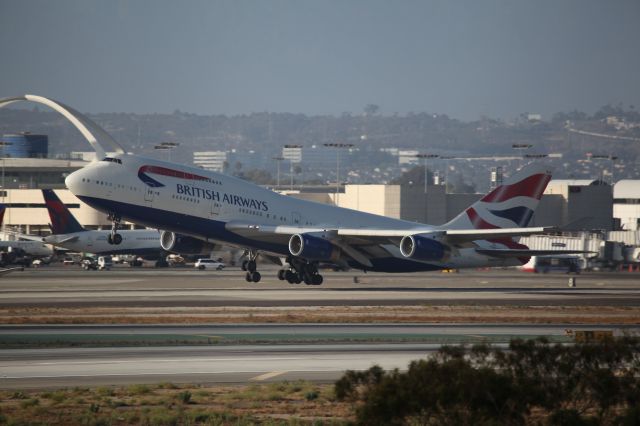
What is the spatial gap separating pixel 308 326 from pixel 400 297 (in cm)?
1838

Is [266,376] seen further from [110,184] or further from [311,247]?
[110,184]

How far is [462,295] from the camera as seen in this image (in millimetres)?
63031

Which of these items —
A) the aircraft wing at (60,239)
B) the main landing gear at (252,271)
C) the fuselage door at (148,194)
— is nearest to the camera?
the fuselage door at (148,194)

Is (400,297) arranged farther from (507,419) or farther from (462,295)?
(507,419)

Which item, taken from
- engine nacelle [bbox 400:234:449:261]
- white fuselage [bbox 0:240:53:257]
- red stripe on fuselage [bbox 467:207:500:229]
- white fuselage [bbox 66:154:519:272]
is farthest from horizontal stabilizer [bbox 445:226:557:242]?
white fuselage [bbox 0:240:53:257]

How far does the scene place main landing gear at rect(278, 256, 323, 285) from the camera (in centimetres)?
6856

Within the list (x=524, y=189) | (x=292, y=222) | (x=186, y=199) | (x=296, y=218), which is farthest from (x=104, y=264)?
(x=524, y=189)

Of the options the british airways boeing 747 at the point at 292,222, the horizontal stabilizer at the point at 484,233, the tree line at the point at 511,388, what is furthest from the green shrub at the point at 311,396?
the horizontal stabilizer at the point at 484,233

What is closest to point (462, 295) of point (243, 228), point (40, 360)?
point (243, 228)

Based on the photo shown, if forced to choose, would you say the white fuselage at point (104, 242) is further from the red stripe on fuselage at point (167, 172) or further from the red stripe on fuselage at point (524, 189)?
the red stripe on fuselage at point (524, 189)

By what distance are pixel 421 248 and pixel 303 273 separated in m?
9.34

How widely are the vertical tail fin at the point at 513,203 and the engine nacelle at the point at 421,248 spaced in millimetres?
6274

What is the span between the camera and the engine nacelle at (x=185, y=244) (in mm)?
70188

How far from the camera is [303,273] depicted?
226 ft
